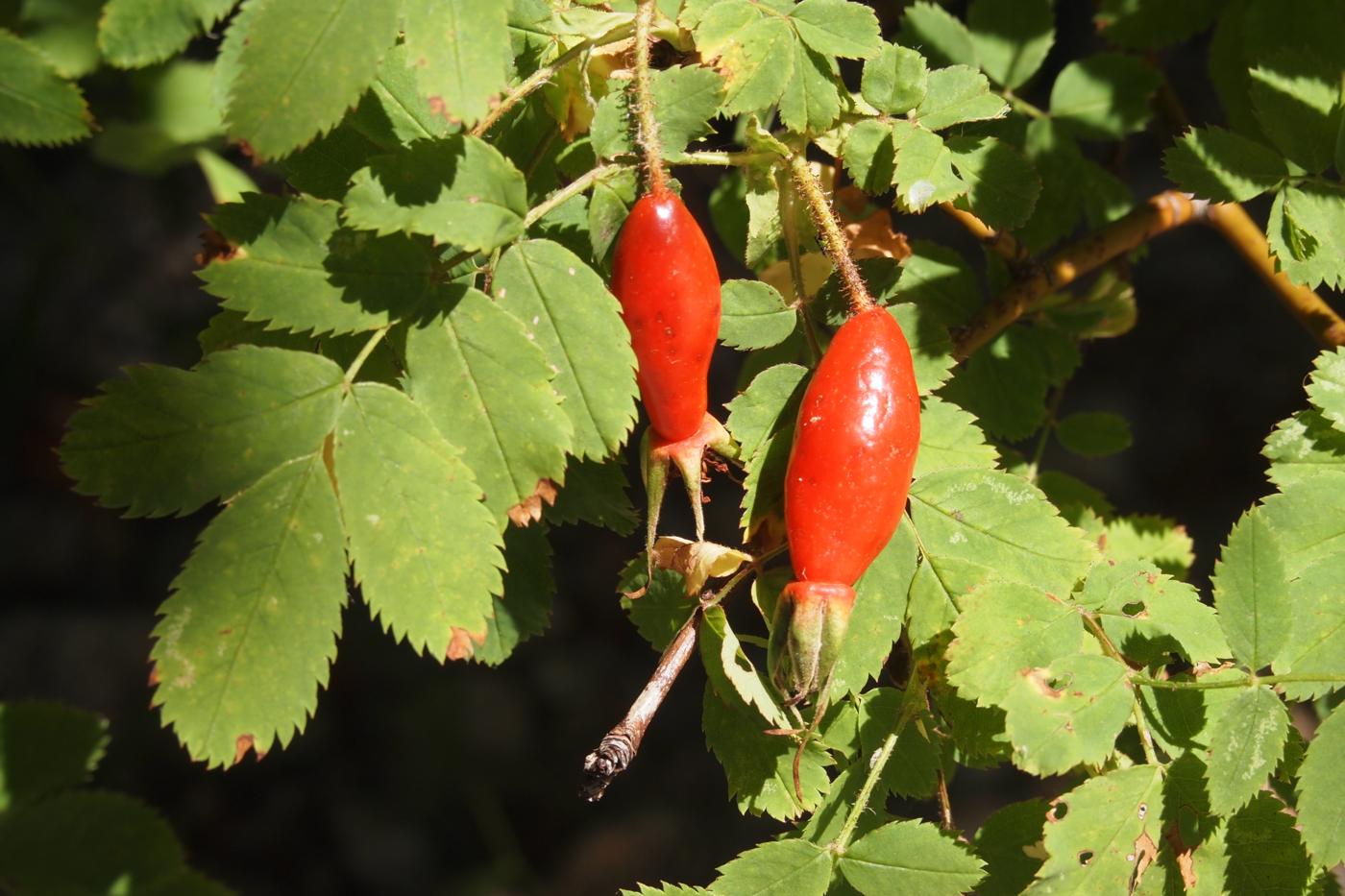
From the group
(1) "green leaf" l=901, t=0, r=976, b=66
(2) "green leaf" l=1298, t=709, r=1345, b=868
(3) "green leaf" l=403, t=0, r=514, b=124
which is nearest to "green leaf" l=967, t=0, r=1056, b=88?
(1) "green leaf" l=901, t=0, r=976, b=66

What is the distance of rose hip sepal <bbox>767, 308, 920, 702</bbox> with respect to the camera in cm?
116

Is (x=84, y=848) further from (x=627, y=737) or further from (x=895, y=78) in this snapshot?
(x=895, y=78)

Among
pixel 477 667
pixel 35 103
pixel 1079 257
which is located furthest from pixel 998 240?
pixel 477 667

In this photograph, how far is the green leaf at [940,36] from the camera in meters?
1.81

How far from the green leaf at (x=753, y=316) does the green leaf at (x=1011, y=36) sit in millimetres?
743

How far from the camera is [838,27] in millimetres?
1268

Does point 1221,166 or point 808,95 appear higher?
point 808,95

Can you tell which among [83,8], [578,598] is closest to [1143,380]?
[578,598]

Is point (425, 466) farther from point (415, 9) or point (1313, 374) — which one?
point (1313, 374)

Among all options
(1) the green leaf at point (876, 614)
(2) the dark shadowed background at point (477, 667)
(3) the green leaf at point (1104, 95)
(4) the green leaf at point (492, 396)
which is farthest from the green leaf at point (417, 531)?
(2) the dark shadowed background at point (477, 667)

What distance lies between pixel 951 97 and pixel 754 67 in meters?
0.25

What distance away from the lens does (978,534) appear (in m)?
1.30

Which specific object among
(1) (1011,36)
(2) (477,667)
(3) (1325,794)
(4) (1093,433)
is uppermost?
(1) (1011,36)

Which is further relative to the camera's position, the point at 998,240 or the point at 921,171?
the point at 998,240
